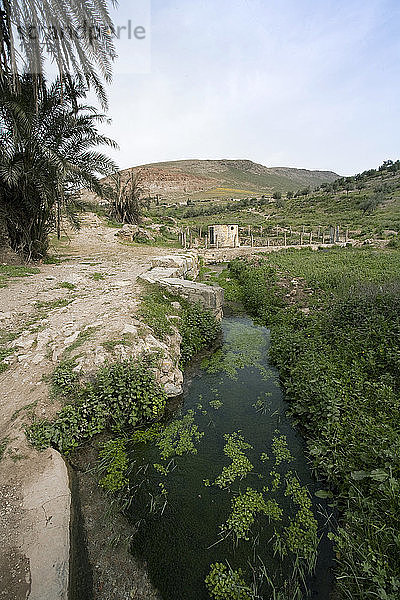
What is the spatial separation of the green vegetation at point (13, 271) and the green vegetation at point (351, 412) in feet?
22.6

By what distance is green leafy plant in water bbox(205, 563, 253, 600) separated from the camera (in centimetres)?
233

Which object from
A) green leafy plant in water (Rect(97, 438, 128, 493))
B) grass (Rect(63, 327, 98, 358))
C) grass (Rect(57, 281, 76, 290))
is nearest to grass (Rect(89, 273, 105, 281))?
grass (Rect(57, 281, 76, 290))

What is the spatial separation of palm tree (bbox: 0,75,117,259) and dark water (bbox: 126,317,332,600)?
769 centimetres

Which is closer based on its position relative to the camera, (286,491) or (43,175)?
(286,491)

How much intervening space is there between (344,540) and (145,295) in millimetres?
5612

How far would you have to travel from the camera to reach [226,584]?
2.40 m

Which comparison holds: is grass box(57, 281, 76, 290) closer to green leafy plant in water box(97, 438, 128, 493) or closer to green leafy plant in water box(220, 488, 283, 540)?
green leafy plant in water box(97, 438, 128, 493)

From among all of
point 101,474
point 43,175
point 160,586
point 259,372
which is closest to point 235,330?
point 259,372

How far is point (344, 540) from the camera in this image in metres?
2.57

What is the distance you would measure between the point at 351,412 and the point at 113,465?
2.89 metres

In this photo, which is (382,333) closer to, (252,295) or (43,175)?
(252,295)

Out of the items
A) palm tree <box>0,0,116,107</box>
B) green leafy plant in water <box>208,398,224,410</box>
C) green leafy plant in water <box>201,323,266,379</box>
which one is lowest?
green leafy plant in water <box>208,398,224,410</box>

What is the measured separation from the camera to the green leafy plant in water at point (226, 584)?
2.33 meters

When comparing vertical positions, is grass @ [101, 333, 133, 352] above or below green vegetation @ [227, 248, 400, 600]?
above
